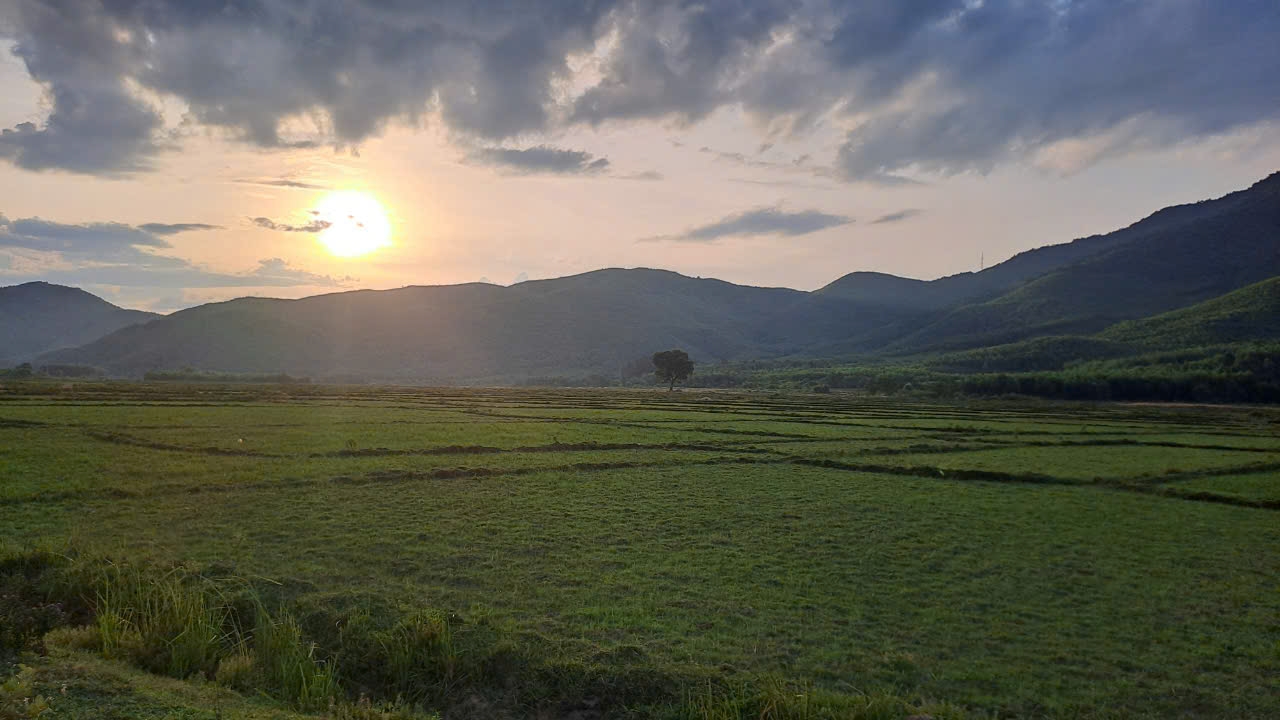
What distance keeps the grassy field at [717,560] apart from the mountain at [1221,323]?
15177cm

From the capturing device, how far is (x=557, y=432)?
42875 mm

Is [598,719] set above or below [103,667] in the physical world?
below

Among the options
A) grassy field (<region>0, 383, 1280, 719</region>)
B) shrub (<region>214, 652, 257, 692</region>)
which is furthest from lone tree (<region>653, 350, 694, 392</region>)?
shrub (<region>214, 652, 257, 692</region>)

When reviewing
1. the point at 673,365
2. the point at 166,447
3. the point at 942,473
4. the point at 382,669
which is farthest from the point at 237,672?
the point at 673,365

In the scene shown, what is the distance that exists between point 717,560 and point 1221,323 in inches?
7584

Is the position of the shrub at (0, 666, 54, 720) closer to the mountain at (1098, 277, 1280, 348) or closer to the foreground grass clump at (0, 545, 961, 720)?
the foreground grass clump at (0, 545, 961, 720)

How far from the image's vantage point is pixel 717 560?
15.1m

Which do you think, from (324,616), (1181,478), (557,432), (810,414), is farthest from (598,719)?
(810,414)

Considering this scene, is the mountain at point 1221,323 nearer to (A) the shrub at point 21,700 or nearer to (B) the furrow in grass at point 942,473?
(B) the furrow in grass at point 942,473

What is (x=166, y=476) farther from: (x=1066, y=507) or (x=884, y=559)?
(x=1066, y=507)

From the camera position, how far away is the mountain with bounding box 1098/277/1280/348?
15075 cm

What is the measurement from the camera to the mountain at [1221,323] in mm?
150750

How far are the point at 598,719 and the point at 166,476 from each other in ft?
68.7

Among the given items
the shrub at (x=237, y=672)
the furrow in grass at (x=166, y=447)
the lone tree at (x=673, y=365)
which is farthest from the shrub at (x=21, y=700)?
the lone tree at (x=673, y=365)
